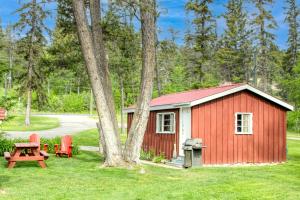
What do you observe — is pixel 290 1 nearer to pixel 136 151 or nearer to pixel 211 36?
pixel 211 36

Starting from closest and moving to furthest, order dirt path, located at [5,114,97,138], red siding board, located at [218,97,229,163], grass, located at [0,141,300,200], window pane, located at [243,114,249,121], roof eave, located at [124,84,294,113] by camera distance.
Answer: grass, located at [0,141,300,200] < roof eave, located at [124,84,294,113] < red siding board, located at [218,97,229,163] < window pane, located at [243,114,249,121] < dirt path, located at [5,114,97,138]

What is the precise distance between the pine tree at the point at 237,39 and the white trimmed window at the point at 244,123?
88.2 ft

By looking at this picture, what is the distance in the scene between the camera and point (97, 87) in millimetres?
13867

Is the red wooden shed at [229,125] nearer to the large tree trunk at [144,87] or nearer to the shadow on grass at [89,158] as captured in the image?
the large tree trunk at [144,87]

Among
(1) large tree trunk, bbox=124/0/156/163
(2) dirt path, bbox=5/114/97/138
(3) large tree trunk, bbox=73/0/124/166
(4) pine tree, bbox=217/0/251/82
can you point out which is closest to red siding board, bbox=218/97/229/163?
(1) large tree trunk, bbox=124/0/156/163

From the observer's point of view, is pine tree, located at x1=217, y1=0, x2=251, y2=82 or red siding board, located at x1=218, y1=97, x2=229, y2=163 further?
pine tree, located at x1=217, y1=0, x2=251, y2=82

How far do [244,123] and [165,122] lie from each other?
140 inches

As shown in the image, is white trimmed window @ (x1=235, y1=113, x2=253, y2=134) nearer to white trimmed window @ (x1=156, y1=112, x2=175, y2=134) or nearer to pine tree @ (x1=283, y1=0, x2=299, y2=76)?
white trimmed window @ (x1=156, y1=112, x2=175, y2=134)

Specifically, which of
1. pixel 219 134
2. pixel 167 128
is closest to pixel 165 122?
pixel 167 128

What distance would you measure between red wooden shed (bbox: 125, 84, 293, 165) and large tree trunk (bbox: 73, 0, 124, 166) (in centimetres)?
414

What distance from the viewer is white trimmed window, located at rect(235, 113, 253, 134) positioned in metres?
17.9

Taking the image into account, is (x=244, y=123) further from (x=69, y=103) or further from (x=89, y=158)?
(x=69, y=103)

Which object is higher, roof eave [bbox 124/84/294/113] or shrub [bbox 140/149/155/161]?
roof eave [bbox 124/84/294/113]

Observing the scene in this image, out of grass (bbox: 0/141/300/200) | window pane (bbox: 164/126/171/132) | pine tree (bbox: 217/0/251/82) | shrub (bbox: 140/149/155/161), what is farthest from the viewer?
pine tree (bbox: 217/0/251/82)
